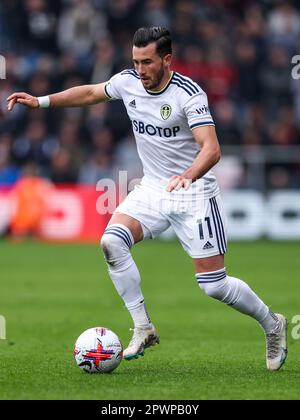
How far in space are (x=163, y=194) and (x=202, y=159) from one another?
3.14ft

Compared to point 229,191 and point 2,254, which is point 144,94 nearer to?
point 2,254

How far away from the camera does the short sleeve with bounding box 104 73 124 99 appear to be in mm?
8414

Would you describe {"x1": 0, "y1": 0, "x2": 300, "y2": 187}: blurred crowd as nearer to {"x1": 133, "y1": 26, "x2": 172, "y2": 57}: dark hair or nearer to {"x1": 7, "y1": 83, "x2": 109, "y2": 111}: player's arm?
{"x1": 7, "y1": 83, "x2": 109, "y2": 111}: player's arm

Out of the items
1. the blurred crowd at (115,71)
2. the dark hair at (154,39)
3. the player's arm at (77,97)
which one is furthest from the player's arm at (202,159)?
the blurred crowd at (115,71)

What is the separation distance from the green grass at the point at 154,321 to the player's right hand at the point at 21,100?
198 cm

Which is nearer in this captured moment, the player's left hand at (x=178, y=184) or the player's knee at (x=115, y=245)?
the player's left hand at (x=178, y=184)

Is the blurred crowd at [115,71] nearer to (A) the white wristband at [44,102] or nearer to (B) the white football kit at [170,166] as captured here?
(A) the white wristband at [44,102]

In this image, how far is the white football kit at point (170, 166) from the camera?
810 centimetres

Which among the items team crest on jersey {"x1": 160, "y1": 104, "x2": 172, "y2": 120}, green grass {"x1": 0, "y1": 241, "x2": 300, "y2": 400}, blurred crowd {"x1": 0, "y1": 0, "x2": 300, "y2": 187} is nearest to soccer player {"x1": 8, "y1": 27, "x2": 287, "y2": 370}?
team crest on jersey {"x1": 160, "y1": 104, "x2": 172, "y2": 120}

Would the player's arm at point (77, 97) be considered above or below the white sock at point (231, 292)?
above

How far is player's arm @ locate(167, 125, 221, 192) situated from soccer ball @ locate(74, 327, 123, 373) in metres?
1.38

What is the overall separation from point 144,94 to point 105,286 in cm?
690

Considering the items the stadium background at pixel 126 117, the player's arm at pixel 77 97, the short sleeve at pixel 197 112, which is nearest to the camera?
the short sleeve at pixel 197 112

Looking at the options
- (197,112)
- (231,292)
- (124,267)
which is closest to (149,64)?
(197,112)
